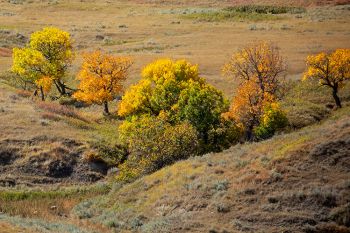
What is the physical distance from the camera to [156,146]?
4978 centimetres

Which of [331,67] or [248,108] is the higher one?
[331,67]

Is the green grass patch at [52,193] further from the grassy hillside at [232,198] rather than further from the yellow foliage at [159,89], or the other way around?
the yellow foliage at [159,89]

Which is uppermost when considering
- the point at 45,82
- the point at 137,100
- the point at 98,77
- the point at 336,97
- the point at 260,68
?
the point at 260,68

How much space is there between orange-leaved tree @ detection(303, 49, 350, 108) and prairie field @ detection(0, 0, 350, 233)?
1.60 m

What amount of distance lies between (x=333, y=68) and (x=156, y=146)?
2591 centimetres

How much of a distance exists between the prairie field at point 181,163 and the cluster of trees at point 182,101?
0.77 meters

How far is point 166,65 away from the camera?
62.8m

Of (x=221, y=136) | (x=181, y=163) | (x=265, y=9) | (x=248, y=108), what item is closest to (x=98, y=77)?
(x=221, y=136)

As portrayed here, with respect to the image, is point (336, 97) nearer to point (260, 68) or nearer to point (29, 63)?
point (260, 68)

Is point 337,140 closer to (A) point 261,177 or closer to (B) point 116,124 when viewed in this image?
(A) point 261,177

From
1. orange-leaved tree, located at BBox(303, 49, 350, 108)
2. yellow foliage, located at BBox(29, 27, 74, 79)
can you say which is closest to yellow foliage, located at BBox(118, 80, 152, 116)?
yellow foliage, located at BBox(29, 27, 74, 79)

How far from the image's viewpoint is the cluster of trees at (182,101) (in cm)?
5053

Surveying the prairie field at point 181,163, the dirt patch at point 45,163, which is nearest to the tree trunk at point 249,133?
the prairie field at point 181,163

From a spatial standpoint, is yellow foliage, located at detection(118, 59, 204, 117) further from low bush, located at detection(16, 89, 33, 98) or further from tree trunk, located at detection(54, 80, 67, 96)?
low bush, located at detection(16, 89, 33, 98)
